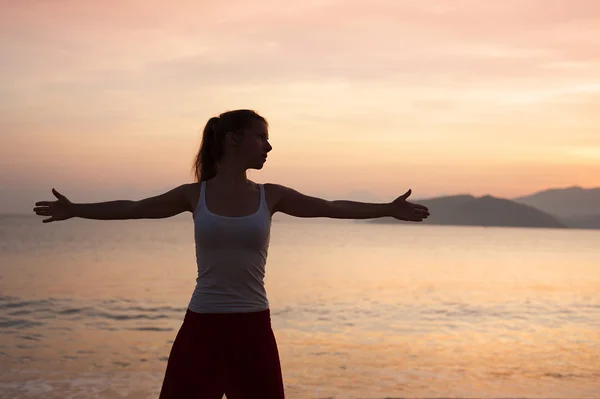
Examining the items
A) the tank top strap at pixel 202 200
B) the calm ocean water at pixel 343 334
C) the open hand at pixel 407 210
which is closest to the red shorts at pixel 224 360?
the tank top strap at pixel 202 200

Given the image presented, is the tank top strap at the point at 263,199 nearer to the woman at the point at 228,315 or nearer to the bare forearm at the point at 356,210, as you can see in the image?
the woman at the point at 228,315

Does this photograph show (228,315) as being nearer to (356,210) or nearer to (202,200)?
(202,200)

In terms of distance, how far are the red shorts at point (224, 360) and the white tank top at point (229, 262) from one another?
2.6 inches

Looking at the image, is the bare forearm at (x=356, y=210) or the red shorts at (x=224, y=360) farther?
the bare forearm at (x=356, y=210)

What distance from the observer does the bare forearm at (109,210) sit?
14.0 feet

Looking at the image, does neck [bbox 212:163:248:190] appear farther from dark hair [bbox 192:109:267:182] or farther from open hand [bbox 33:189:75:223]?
open hand [bbox 33:189:75:223]

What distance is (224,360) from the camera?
4.00 metres

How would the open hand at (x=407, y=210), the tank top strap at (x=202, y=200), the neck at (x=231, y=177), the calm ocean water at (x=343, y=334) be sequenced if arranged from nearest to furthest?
the tank top strap at (x=202, y=200)
the neck at (x=231, y=177)
the open hand at (x=407, y=210)
the calm ocean water at (x=343, y=334)

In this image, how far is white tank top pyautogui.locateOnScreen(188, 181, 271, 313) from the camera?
3.96 meters

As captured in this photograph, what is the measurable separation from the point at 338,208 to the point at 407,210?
1.92ft

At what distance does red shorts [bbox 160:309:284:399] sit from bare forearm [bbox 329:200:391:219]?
32.8 inches

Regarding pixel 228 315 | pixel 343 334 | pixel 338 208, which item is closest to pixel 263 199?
pixel 338 208

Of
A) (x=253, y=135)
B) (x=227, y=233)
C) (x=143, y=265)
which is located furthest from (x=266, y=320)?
(x=143, y=265)

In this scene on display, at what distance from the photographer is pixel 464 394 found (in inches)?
480
